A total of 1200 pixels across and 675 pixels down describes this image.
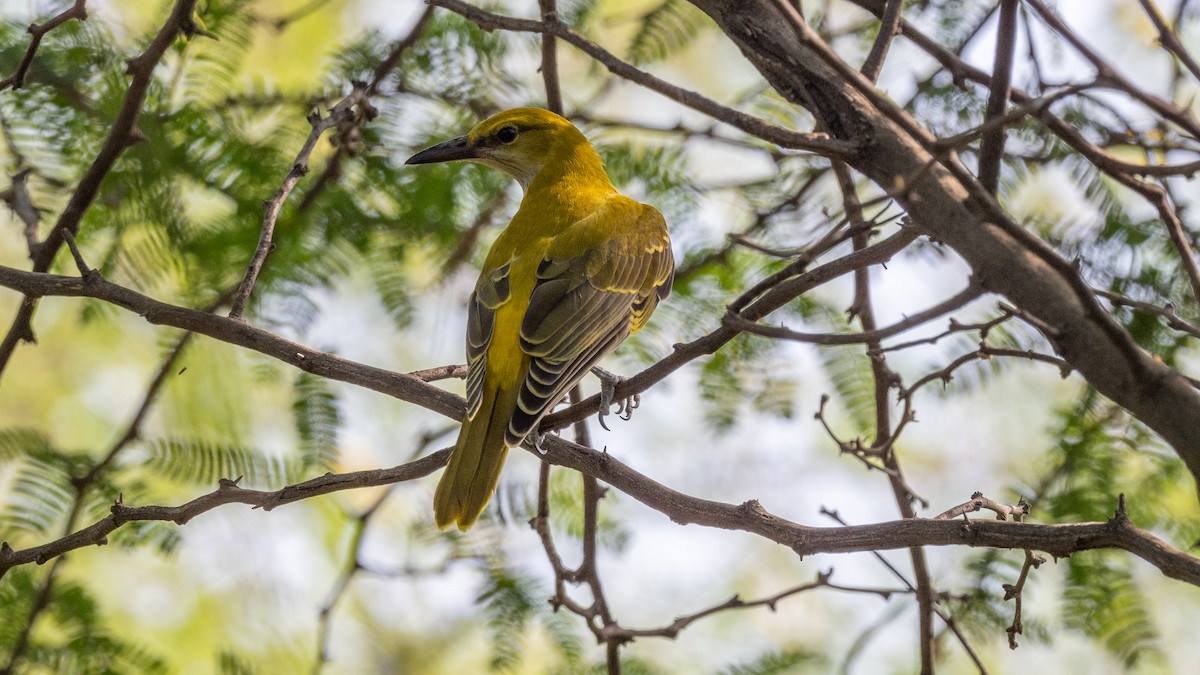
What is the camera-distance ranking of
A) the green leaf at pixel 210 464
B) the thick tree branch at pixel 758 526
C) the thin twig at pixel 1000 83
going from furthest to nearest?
the green leaf at pixel 210 464
the thin twig at pixel 1000 83
the thick tree branch at pixel 758 526

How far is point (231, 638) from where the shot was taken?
5227mm

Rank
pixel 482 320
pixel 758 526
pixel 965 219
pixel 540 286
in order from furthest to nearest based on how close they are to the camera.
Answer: pixel 540 286, pixel 482 320, pixel 758 526, pixel 965 219

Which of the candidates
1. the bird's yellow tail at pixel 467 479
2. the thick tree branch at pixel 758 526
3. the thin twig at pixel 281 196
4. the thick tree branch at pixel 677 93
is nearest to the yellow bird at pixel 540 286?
the bird's yellow tail at pixel 467 479

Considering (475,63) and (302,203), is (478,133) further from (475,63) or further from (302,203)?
(302,203)

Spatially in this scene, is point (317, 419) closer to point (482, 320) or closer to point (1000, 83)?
point (482, 320)

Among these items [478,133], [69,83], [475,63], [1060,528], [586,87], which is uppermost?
[586,87]

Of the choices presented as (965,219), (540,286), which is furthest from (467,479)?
(965,219)

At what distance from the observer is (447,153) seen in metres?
3.85

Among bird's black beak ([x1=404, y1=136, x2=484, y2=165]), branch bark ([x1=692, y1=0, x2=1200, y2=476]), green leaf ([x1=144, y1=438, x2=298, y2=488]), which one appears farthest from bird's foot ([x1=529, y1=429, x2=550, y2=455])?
bird's black beak ([x1=404, y1=136, x2=484, y2=165])

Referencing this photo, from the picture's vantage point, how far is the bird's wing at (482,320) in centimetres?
307

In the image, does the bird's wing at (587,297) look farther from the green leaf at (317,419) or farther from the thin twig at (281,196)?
the green leaf at (317,419)

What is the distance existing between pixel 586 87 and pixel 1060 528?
3.72m

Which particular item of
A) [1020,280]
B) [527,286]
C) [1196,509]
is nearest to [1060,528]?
[1020,280]

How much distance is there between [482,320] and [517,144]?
3.24 feet
